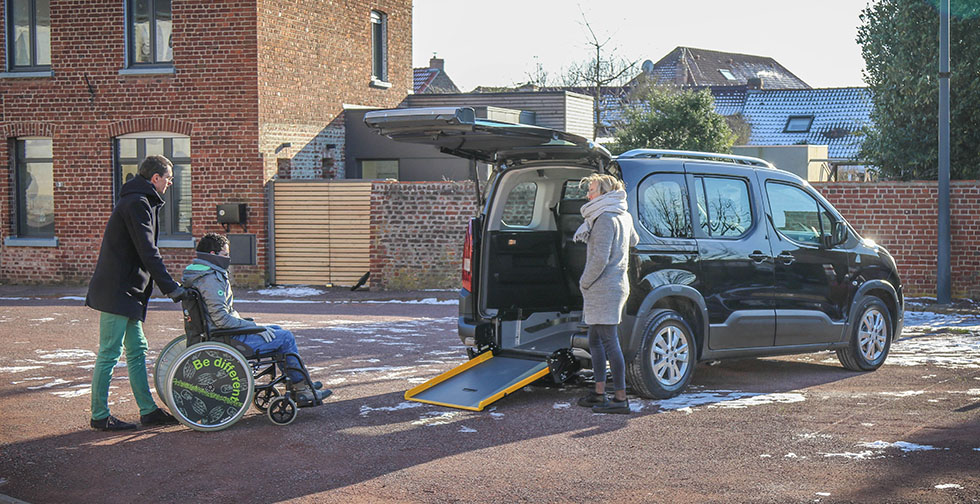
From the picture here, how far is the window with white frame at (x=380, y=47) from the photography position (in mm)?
25367

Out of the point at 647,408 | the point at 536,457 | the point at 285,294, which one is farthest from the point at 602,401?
the point at 285,294

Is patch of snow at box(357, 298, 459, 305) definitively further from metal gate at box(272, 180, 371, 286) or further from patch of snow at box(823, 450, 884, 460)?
patch of snow at box(823, 450, 884, 460)

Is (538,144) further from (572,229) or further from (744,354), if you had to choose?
(744,354)

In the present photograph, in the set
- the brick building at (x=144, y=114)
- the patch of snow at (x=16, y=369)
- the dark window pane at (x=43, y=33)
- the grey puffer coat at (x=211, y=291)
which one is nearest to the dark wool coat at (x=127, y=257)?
the grey puffer coat at (x=211, y=291)

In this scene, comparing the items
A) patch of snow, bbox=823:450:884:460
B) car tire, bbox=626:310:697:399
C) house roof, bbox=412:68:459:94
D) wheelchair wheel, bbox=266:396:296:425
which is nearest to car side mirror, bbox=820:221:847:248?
car tire, bbox=626:310:697:399

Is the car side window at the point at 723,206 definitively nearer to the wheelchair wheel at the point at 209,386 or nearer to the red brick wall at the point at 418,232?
the wheelchair wheel at the point at 209,386

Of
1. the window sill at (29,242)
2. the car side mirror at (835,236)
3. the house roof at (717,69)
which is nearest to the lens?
the car side mirror at (835,236)

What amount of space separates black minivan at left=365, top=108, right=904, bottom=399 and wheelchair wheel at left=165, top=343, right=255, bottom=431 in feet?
6.90

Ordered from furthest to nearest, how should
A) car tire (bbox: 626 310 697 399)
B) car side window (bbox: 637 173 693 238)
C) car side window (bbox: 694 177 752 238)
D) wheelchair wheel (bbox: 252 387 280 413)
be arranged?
car side window (bbox: 694 177 752 238) → car side window (bbox: 637 173 693 238) → car tire (bbox: 626 310 697 399) → wheelchair wheel (bbox: 252 387 280 413)

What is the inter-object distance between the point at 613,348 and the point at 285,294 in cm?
1192

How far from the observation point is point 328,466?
264 inches

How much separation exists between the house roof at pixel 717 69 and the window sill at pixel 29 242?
133 ft

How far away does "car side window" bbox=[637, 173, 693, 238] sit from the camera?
28.7ft

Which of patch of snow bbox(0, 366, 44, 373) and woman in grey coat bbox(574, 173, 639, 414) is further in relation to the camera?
patch of snow bbox(0, 366, 44, 373)
